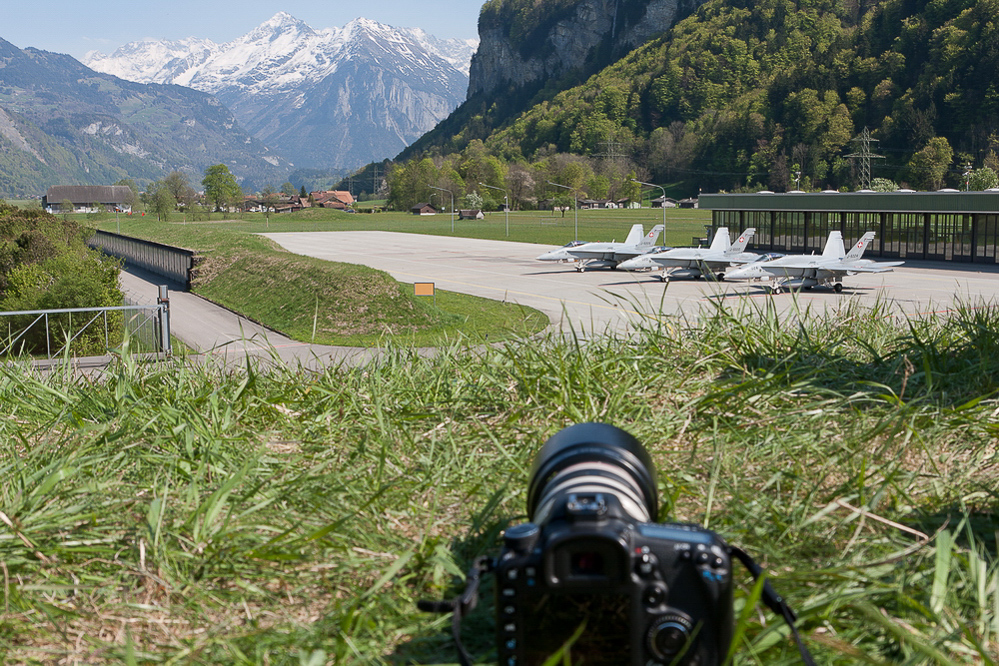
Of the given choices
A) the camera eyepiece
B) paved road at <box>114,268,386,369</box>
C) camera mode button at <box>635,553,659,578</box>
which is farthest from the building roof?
camera mode button at <box>635,553,659,578</box>

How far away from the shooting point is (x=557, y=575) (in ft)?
8.32

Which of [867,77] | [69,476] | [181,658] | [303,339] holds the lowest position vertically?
[303,339]

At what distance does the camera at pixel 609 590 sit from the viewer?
253 cm

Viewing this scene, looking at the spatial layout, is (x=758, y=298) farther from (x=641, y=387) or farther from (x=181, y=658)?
(x=181, y=658)

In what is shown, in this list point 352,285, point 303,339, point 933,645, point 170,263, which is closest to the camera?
point 933,645

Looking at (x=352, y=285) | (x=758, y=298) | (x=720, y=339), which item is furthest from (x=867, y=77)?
(x=720, y=339)

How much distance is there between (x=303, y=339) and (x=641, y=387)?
3187cm

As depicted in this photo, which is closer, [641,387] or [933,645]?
[933,645]

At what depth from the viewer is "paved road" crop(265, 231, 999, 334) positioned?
39.9 metres

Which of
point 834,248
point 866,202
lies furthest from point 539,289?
point 866,202

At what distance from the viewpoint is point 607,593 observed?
258cm

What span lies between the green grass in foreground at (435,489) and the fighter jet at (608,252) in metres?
56.0

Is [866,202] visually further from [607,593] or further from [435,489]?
[607,593]

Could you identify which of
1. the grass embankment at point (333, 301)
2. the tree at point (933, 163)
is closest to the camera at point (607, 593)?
the grass embankment at point (333, 301)
